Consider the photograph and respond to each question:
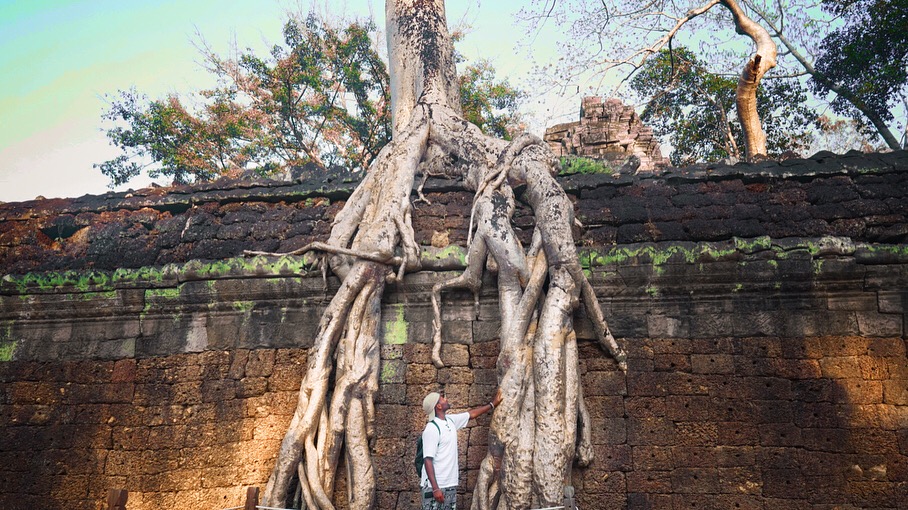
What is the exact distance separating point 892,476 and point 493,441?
2.37 m

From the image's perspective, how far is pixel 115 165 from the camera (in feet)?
44.2

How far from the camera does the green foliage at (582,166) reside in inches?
211

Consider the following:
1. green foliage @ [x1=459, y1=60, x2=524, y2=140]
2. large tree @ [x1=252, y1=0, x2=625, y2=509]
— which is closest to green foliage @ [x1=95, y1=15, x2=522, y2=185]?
green foliage @ [x1=459, y1=60, x2=524, y2=140]

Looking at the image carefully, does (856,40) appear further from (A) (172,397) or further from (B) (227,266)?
(A) (172,397)

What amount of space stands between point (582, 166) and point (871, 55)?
7.34 metres

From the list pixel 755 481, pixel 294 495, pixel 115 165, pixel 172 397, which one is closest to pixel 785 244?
pixel 755 481

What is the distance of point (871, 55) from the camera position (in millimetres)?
10156

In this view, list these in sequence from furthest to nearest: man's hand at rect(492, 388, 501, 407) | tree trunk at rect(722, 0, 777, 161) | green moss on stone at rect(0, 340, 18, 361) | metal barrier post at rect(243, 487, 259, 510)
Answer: tree trunk at rect(722, 0, 777, 161)
green moss on stone at rect(0, 340, 18, 361)
man's hand at rect(492, 388, 501, 407)
metal barrier post at rect(243, 487, 259, 510)

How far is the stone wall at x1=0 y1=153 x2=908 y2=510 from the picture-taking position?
4242mm

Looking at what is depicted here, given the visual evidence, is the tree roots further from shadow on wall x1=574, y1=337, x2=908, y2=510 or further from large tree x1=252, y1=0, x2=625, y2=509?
shadow on wall x1=574, y1=337, x2=908, y2=510

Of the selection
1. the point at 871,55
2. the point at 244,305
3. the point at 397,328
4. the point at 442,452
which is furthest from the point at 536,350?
the point at 871,55

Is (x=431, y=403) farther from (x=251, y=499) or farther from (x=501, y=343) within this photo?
(x=251, y=499)

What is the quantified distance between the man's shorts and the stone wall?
543 mm

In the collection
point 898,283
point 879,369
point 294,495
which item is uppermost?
point 898,283
